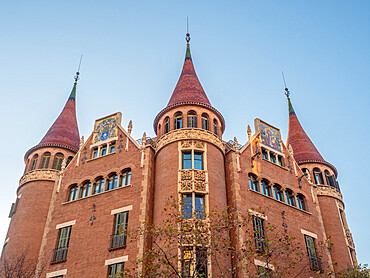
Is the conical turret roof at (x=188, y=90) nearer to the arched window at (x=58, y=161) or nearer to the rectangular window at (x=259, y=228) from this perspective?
the rectangular window at (x=259, y=228)

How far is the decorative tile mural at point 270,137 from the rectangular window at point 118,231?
42.3ft

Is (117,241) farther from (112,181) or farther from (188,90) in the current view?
(188,90)

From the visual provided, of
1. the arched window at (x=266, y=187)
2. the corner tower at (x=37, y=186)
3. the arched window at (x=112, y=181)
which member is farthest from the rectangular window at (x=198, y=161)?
the corner tower at (x=37, y=186)

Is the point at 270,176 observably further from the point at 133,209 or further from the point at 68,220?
the point at 68,220

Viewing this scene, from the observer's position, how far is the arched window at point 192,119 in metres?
30.3

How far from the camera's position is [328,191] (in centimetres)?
3506

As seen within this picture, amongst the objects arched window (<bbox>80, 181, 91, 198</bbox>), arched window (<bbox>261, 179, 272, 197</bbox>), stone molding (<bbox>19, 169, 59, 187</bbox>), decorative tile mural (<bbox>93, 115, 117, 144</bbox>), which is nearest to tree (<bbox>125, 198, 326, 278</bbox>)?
arched window (<bbox>261, 179, 272, 197</bbox>)

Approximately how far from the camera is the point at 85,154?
33.2m

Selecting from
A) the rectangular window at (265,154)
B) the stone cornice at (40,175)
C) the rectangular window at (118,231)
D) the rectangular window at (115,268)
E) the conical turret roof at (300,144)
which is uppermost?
the conical turret roof at (300,144)

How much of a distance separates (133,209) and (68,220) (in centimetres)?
553

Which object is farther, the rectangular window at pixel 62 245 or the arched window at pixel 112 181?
the arched window at pixel 112 181

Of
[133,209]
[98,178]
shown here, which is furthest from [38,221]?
[133,209]

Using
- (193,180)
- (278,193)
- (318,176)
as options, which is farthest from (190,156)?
(318,176)

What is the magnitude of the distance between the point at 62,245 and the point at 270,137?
18.1 meters
